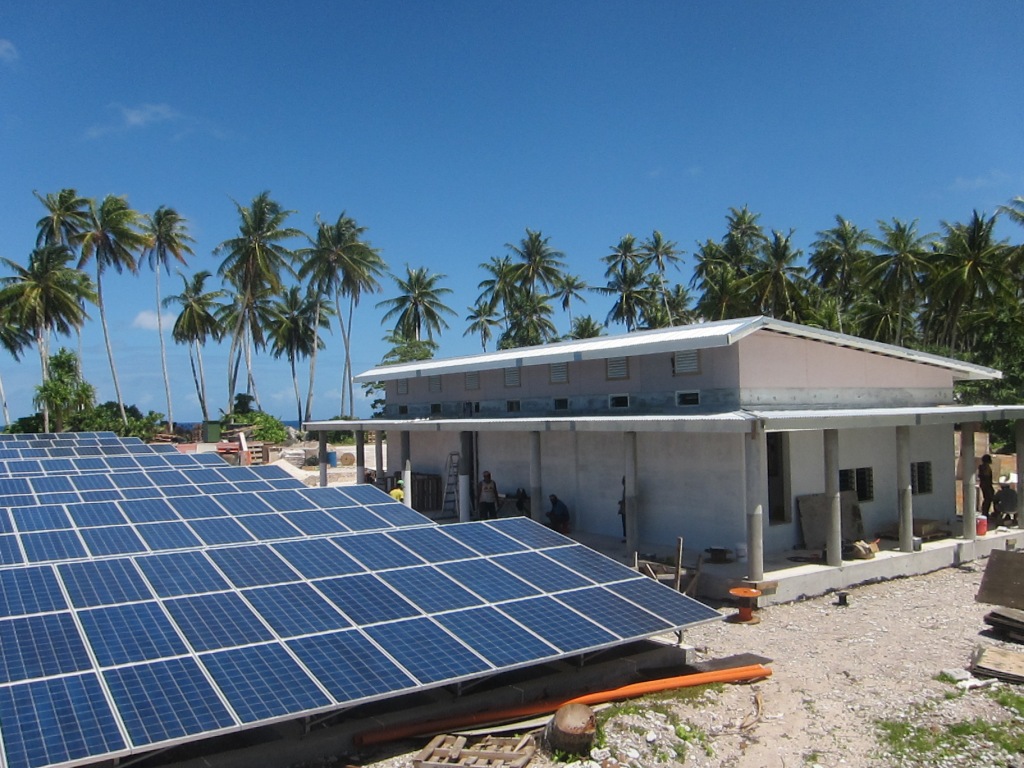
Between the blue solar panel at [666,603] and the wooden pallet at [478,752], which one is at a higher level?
the blue solar panel at [666,603]

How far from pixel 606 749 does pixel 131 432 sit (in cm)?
4568

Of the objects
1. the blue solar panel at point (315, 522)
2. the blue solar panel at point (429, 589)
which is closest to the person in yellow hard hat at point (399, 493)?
the blue solar panel at point (315, 522)

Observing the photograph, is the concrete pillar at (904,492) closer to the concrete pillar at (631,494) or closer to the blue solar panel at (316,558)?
the concrete pillar at (631,494)

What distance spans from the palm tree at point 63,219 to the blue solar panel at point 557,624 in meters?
53.5

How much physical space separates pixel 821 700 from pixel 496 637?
4.36m

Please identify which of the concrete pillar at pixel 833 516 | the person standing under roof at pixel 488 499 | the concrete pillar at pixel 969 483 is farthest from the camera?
the person standing under roof at pixel 488 499

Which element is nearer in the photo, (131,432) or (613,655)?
(613,655)

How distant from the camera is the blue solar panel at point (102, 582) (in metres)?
8.08

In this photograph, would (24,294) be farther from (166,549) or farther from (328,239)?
(166,549)

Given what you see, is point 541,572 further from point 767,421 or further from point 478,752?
point 767,421

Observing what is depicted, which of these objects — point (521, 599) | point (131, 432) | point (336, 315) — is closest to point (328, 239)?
point (336, 315)

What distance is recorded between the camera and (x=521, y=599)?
31.3 feet

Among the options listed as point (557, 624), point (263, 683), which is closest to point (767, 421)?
point (557, 624)

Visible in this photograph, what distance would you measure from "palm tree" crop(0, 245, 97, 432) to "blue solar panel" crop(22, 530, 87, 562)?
42347 millimetres
